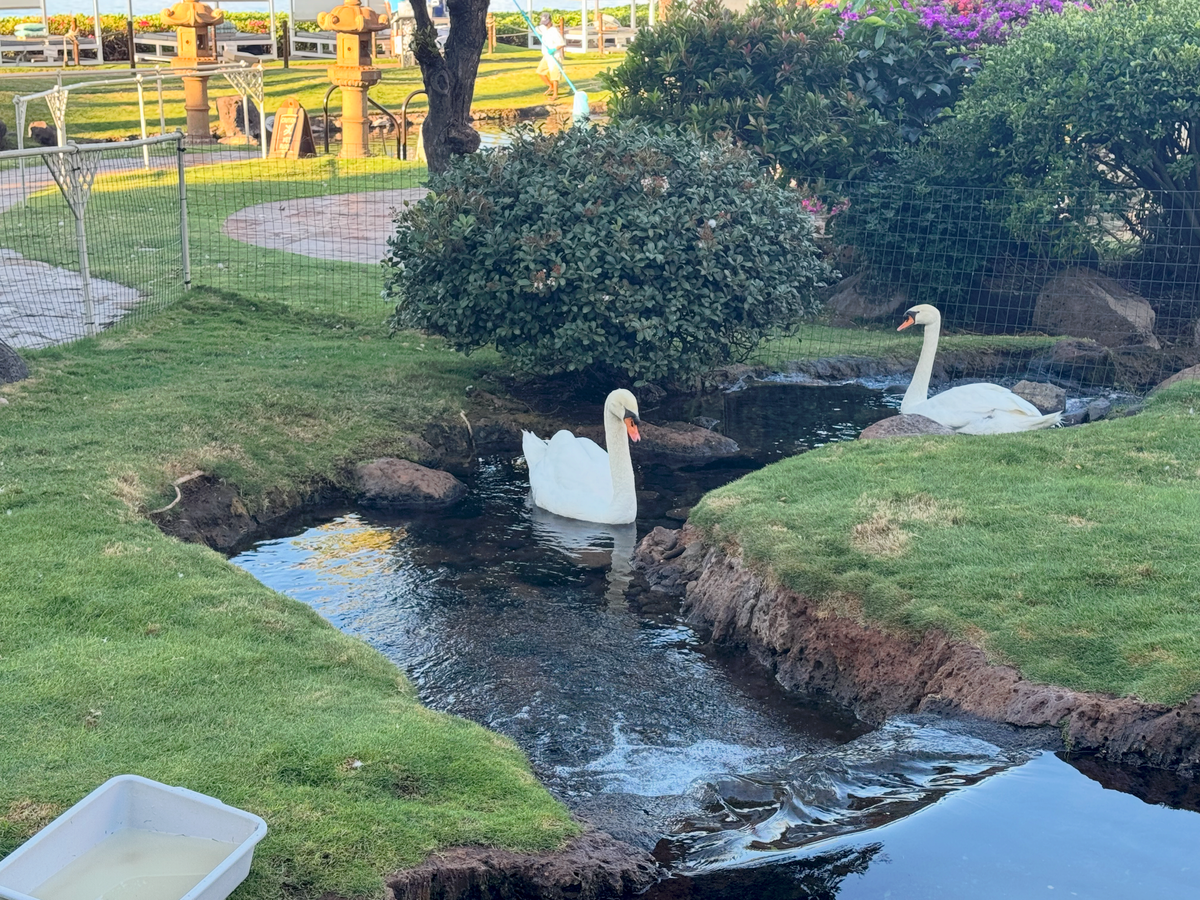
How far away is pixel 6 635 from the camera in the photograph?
553cm

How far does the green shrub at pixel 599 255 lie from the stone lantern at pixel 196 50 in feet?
50.0

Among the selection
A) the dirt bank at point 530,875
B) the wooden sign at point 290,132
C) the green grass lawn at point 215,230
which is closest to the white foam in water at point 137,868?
the dirt bank at point 530,875

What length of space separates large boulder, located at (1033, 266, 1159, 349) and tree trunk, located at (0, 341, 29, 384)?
10.2m

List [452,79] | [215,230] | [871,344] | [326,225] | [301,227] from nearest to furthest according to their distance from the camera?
1. [452,79]
2. [871,344]
3. [215,230]
4. [301,227]
5. [326,225]

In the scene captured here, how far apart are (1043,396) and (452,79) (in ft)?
20.0

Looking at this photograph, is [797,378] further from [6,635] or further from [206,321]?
[6,635]

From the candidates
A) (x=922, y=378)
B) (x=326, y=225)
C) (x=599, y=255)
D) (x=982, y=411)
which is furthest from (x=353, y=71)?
(x=982, y=411)

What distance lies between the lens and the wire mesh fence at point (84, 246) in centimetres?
1131

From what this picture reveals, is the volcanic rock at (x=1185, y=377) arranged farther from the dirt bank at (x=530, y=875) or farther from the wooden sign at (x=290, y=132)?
the wooden sign at (x=290, y=132)

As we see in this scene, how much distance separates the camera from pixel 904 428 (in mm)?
9641

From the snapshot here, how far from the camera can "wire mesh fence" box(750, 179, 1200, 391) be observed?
1300 cm

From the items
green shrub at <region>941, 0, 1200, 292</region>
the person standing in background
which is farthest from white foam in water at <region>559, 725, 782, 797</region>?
the person standing in background

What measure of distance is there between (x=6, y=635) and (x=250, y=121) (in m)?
21.9

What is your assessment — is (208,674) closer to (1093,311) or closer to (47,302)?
(47,302)
